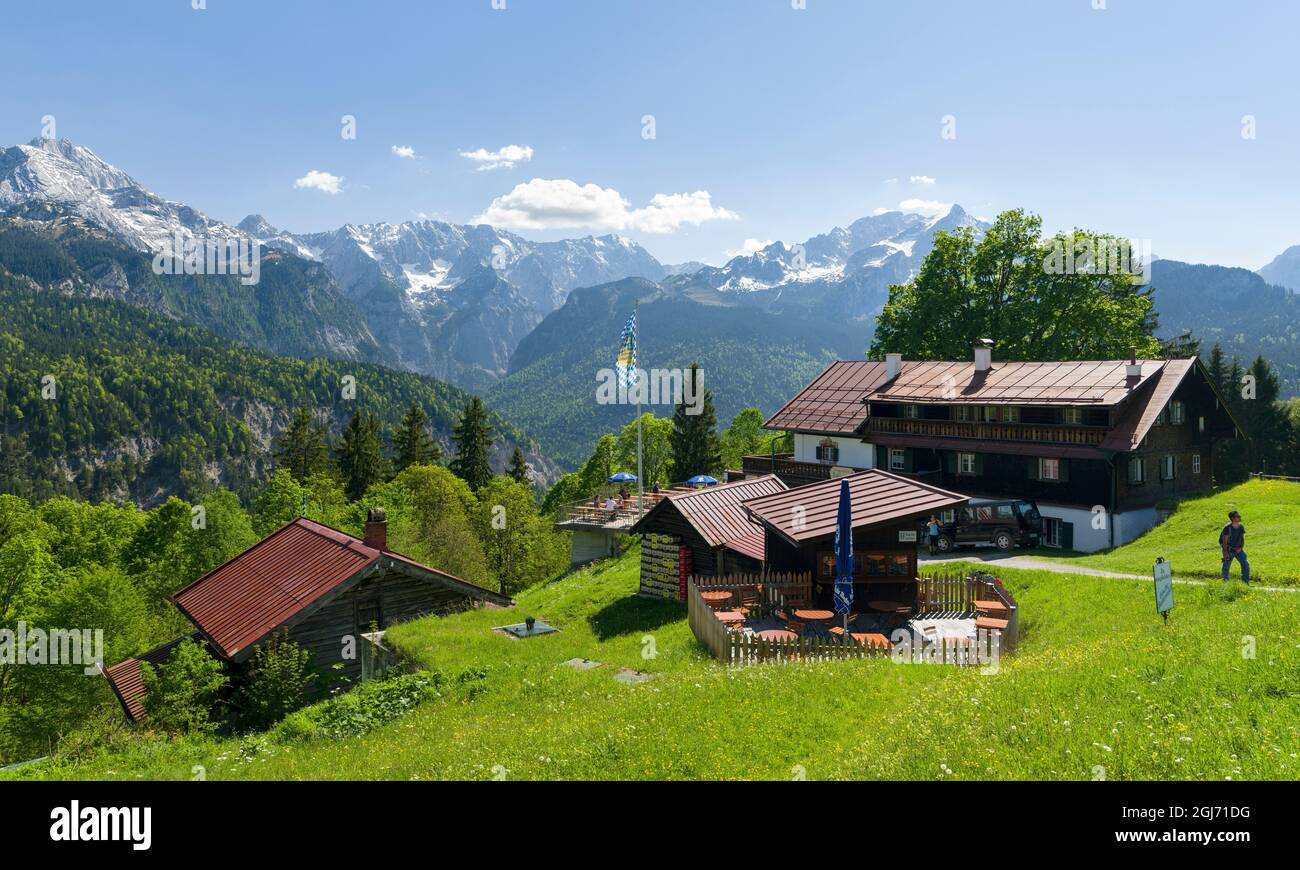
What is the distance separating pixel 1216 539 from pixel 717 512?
1915 centimetres

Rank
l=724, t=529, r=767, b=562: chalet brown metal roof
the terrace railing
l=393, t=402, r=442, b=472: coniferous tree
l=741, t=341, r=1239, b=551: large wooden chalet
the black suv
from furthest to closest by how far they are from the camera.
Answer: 1. l=393, t=402, r=442, b=472: coniferous tree
2. l=741, t=341, r=1239, b=551: large wooden chalet
3. the black suv
4. l=724, t=529, r=767, b=562: chalet brown metal roof
5. the terrace railing

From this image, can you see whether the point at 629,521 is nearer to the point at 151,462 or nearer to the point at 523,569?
the point at 523,569

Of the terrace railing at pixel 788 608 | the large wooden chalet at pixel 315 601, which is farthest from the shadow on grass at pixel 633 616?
the large wooden chalet at pixel 315 601

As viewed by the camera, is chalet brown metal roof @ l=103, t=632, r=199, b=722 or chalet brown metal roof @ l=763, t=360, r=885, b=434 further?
chalet brown metal roof @ l=763, t=360, r=885, b=434

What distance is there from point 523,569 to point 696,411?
21.8 meters

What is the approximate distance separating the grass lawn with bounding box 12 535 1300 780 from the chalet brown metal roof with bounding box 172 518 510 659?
18.4ft

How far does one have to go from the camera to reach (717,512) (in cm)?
3075

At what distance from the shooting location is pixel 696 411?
7556cm

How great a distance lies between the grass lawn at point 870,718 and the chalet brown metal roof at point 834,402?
28.1 metres

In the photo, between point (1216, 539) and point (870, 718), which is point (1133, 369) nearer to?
point (1216, 539)

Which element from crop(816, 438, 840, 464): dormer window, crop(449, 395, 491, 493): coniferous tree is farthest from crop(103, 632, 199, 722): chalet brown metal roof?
crop(449, 395, 491, 493): coniferous tree

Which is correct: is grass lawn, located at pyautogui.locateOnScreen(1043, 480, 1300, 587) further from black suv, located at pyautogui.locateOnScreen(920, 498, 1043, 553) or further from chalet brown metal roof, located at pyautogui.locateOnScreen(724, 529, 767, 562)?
chalet brown metal roof, located at pyautogui.locateOnScreen(724, 529, 767, 562)

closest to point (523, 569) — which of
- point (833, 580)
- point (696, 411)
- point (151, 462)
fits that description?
point (696, 411)

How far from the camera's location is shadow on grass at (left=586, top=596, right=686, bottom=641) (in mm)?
26688
